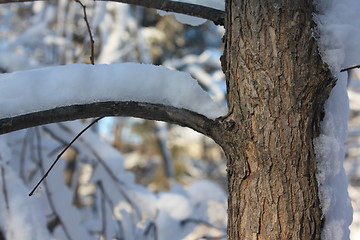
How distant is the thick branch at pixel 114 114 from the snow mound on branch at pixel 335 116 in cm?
21

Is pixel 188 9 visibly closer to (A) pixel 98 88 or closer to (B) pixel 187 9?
(B) pixel 187 9

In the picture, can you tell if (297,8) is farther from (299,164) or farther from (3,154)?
(3,154)

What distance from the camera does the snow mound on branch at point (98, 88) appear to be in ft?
2.32

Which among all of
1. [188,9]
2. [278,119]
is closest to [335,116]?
[278,119]

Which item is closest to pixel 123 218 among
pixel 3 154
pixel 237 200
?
pixel 3 154

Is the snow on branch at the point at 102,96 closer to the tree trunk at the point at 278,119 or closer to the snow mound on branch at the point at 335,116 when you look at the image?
the tree trunk at the point at 278,119

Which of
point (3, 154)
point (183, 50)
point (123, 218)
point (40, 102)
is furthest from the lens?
point (183, 50)

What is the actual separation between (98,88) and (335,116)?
1.44 ft

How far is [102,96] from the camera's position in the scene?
74cm

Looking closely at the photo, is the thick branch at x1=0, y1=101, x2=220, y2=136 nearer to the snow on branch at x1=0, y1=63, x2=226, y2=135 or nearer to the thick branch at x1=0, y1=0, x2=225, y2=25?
the snow on branch at x1=0, y1=63, x2=226, y2=135

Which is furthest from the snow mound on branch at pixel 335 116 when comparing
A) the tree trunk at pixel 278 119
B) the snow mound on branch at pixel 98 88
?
the snow mound on branch at pixel 98 88

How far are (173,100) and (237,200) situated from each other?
8.3 inches

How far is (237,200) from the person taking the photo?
76cm

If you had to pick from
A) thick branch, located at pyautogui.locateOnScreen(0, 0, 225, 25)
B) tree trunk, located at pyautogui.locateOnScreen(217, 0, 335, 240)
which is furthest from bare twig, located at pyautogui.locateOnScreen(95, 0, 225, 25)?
tree trunk, located at pyautogui.locateOnScreen(217, 0, 335, 240)
